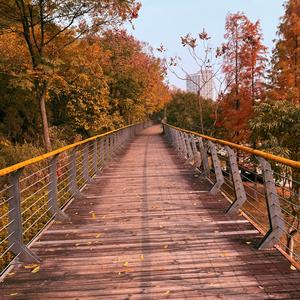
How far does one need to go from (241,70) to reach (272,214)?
24.4 m

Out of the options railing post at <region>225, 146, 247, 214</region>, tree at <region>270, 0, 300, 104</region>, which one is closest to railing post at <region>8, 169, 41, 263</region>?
railing post at <region>225, 146, 247, 214</region>

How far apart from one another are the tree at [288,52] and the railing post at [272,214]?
17.8 metres

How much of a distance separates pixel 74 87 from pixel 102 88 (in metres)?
1.75

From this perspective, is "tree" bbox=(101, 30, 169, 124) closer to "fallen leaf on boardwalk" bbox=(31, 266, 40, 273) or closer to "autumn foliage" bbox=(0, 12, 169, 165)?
"autumn foliage" bbox=(0, 12, 169, 165)

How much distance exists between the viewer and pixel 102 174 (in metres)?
11.3

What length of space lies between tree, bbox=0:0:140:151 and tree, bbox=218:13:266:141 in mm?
12852

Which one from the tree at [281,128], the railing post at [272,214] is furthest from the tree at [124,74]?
the railing post at [272,214]

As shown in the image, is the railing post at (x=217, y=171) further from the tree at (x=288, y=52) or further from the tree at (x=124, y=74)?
the tree at (x=124, y=74)

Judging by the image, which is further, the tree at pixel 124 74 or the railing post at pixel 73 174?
the tree at pixel 124 74

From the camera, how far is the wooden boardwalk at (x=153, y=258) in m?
3.49

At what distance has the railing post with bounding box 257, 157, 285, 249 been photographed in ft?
14.4

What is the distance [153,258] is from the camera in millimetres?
4262

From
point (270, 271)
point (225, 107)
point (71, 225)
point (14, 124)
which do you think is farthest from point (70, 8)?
point (225, 107)

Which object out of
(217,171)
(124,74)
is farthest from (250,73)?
(217,171)
